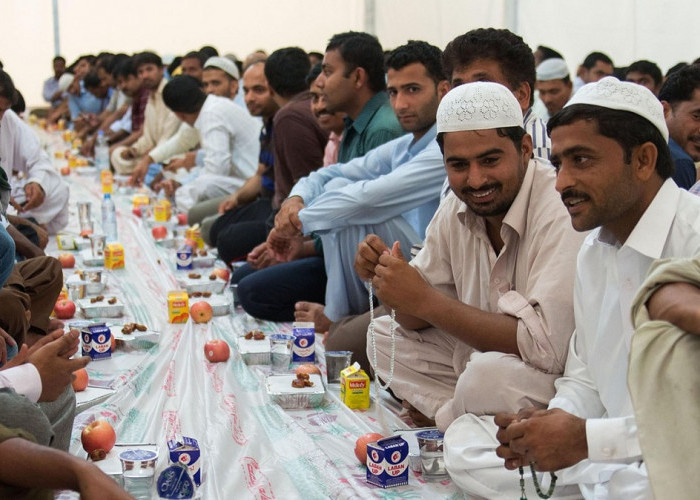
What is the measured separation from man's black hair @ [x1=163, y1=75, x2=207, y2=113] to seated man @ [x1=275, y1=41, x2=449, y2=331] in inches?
106

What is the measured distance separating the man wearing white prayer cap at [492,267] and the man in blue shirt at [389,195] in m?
0.74

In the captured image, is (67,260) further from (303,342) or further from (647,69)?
(647,69)

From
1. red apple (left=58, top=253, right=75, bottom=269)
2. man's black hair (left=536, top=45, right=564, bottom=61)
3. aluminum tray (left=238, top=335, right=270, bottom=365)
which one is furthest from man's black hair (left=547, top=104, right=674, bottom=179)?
man's black hair (left=536, top=45, right=564, bottom=61)

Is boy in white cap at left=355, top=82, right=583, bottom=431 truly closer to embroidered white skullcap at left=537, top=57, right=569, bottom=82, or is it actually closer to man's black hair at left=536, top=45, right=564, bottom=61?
embroidered white skullcap at left=537, top=57, right=569, bottom=82

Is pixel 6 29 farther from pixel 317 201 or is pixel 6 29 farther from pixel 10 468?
pixel 10 468

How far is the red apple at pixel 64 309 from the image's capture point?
3754 millimetres

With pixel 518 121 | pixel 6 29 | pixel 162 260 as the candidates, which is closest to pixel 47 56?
pixel 6 29

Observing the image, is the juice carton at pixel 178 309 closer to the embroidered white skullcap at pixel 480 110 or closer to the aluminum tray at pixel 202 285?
the aluminum tray at pixel 202 285

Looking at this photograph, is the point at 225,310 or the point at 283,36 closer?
the point at 225,310

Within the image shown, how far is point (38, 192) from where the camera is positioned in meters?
4.98

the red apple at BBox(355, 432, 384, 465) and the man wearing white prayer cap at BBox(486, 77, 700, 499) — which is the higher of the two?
the man wearing white prayer cap at BBox(486, 77, 700, 499)

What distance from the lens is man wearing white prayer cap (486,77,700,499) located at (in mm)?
1851

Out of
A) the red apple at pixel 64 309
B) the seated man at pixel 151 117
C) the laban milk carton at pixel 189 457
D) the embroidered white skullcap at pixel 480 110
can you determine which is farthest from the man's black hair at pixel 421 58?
the seated man at pixel 151 117

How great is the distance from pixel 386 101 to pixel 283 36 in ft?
34.3
